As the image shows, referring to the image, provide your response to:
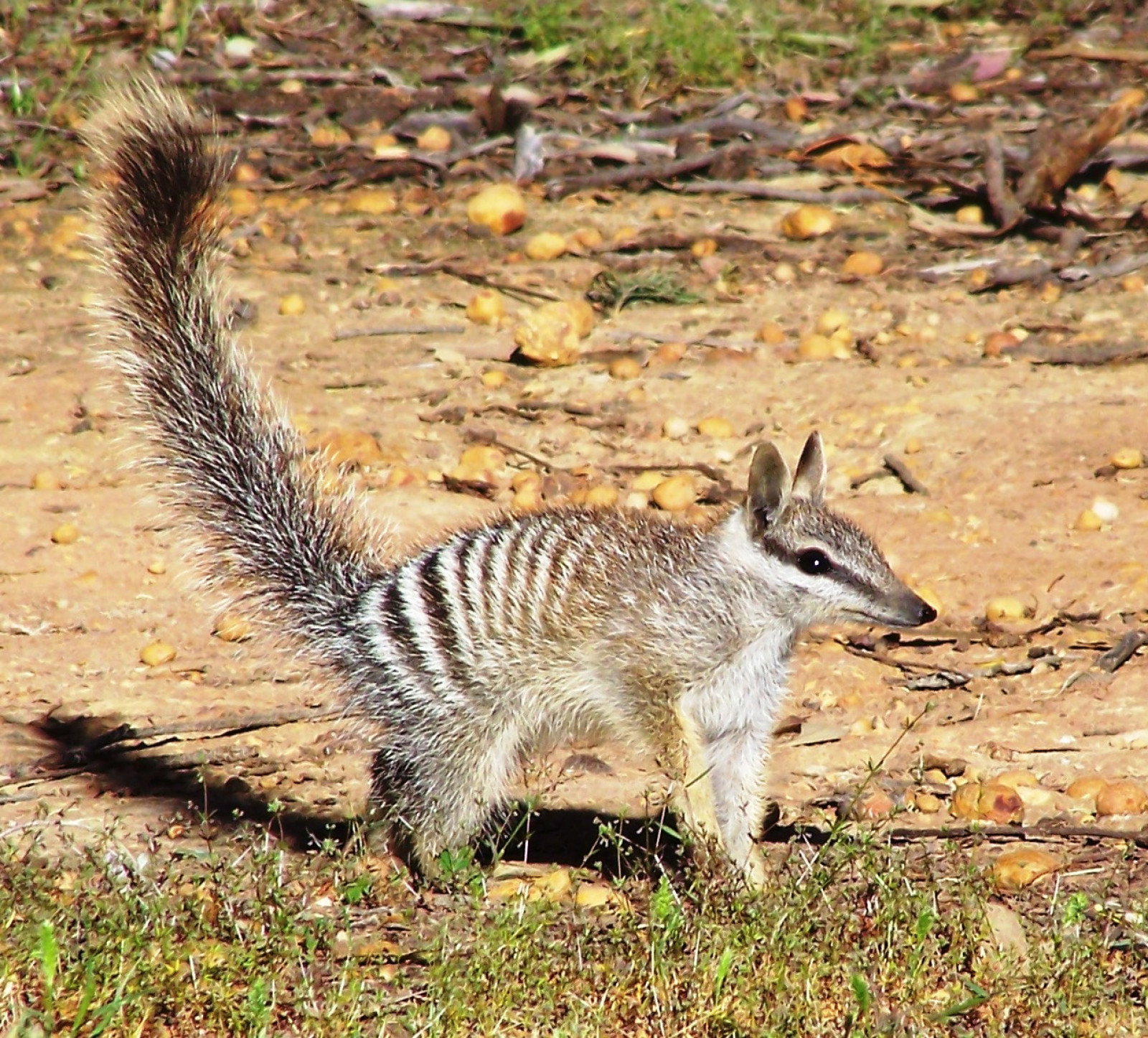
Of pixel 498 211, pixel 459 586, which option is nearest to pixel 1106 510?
pixel 459 586

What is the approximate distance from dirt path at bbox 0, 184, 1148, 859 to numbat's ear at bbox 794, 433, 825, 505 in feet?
2.70

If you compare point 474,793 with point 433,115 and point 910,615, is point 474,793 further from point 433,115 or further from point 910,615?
point 433,115

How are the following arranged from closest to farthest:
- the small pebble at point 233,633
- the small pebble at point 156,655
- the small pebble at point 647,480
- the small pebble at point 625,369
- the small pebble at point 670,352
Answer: the small pebble at point 156,655
the small pebble at point 233,633
the small pebble at point 647,480
the small pebble at point 625,369
the small pebble at point 670,352

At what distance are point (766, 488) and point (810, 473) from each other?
0.20 metres

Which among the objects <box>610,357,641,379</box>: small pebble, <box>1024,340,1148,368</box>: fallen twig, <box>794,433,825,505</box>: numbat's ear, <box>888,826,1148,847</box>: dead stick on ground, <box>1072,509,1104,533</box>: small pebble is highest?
<box>794,433,825,505</box>: numbat's ear

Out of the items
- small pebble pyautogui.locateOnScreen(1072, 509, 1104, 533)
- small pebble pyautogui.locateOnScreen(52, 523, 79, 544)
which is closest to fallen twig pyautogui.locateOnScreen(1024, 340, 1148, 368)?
small pebble pyautogui.locateOnScreen(1072, 509, 1104, 533)

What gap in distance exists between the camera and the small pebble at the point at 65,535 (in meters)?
6.15

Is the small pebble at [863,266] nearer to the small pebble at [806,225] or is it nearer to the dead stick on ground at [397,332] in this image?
the small pebble at [806,225]

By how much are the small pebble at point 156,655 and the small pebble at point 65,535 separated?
2.44ft

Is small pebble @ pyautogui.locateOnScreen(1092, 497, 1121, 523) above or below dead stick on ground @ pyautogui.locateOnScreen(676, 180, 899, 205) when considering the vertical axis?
below

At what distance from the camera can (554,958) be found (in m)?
3.71

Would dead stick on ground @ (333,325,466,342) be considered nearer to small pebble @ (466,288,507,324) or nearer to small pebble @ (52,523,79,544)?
small pebble @ (466,288,507,324)

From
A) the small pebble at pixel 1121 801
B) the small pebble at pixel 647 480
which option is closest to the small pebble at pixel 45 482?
the small pebble at pixel 647 480

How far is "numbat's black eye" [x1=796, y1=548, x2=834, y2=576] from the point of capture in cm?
461
